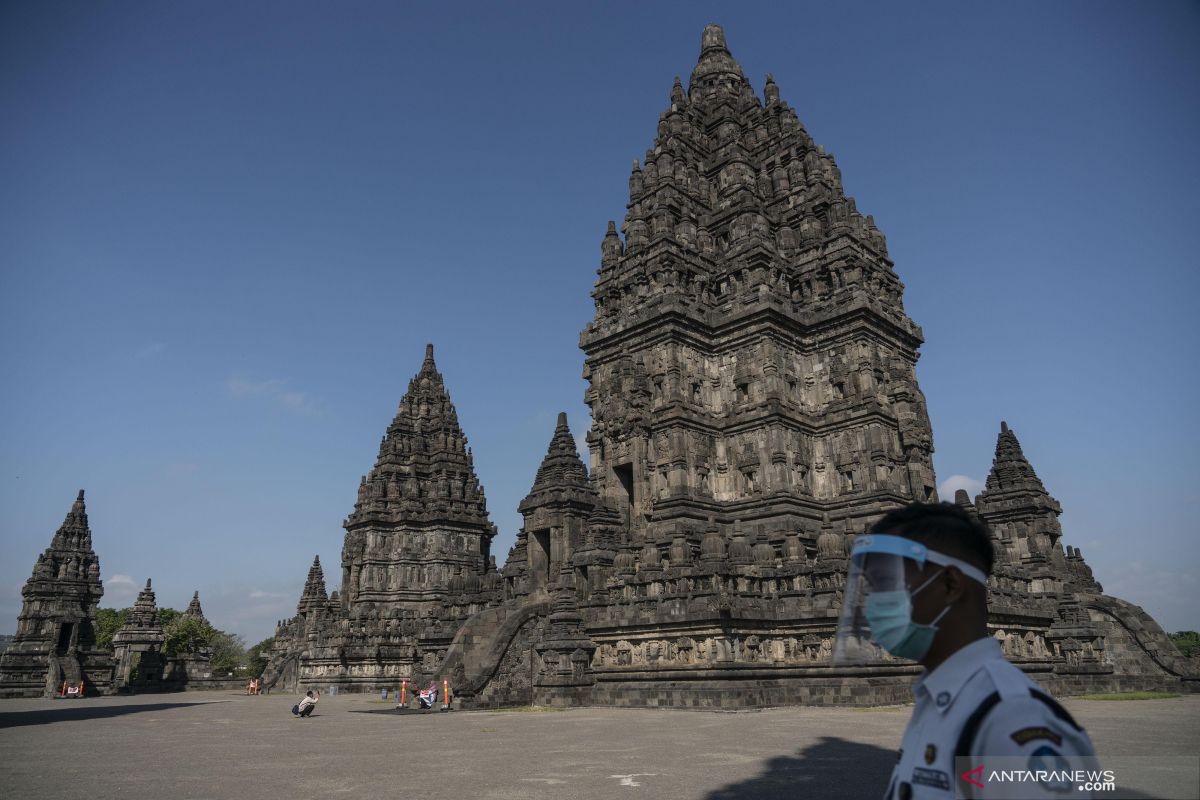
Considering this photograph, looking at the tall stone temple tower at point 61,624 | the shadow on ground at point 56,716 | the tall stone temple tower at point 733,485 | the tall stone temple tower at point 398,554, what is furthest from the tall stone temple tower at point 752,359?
the tall stone temple tower at point 61,624

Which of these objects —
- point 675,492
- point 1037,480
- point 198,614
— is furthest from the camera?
point 198,614

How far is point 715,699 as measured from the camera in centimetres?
2153

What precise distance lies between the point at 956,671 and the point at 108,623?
10673 centimetres

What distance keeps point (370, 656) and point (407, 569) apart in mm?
→ 9147

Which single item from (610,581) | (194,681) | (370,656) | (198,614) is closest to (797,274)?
(610,581)

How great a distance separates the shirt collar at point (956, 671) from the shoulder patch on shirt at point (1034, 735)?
310mm

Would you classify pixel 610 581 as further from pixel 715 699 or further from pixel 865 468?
pixel 865 468

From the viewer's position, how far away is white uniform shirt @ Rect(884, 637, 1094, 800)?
2340 mm

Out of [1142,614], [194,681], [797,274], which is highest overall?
[797,274]

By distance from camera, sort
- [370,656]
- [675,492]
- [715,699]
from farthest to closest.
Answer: [370,656], [675,492], [715,699]

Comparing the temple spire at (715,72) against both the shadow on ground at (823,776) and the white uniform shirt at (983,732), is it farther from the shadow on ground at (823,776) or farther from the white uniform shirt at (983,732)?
the white uniform shirt at (983,732)

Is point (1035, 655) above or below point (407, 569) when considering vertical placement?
below

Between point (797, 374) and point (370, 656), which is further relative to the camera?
point (370, 656)

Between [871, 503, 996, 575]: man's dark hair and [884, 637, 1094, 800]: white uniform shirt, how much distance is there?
380 mm
